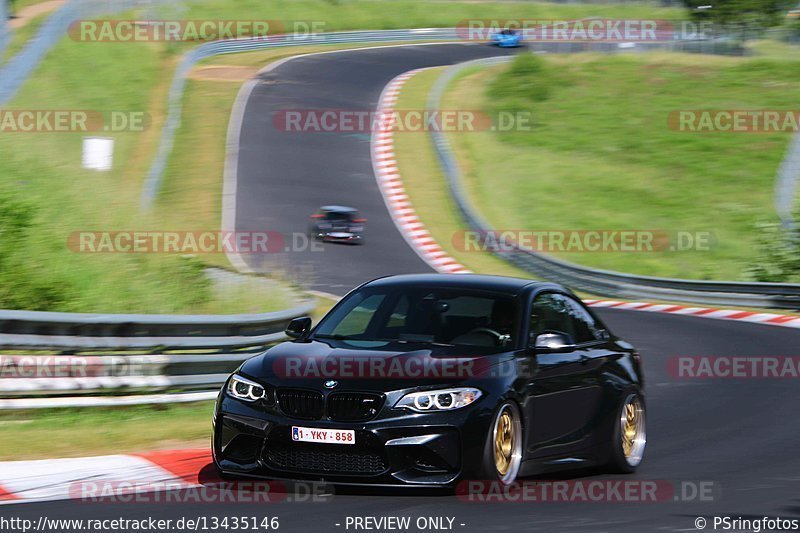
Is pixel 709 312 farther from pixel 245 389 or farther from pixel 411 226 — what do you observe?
pixel 245 389

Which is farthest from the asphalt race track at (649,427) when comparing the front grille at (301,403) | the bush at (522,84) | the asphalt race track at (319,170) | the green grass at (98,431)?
the bush at (522,84)

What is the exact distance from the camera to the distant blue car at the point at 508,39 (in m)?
63.4

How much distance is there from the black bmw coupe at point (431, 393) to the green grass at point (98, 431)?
1.97m

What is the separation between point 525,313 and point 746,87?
145ft

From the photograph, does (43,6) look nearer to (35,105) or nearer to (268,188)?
(35,105)

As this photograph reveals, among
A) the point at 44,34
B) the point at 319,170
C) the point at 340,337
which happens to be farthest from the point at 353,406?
the point at 44,34

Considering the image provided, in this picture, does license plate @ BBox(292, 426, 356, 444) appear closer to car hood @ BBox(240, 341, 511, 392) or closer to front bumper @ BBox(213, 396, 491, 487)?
front bumper @ BBox(213, 396, 491, 487)

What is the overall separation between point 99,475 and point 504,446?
271 cm

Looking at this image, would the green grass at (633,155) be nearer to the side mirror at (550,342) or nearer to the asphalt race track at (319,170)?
the asphalt race track at (319,170)

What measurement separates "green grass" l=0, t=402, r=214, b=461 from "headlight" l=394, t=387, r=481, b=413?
300 centimetres

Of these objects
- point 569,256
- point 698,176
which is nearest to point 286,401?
point 569,256

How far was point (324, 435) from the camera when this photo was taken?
281 inches

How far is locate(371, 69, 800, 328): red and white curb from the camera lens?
82.5 feet

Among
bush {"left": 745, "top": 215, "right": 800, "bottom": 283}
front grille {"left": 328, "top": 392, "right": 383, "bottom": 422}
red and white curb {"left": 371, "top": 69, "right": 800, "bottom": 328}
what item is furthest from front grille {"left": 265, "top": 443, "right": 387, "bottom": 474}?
bush {"left": 745, "top": 215, "right": 800, "bottom": 283}
